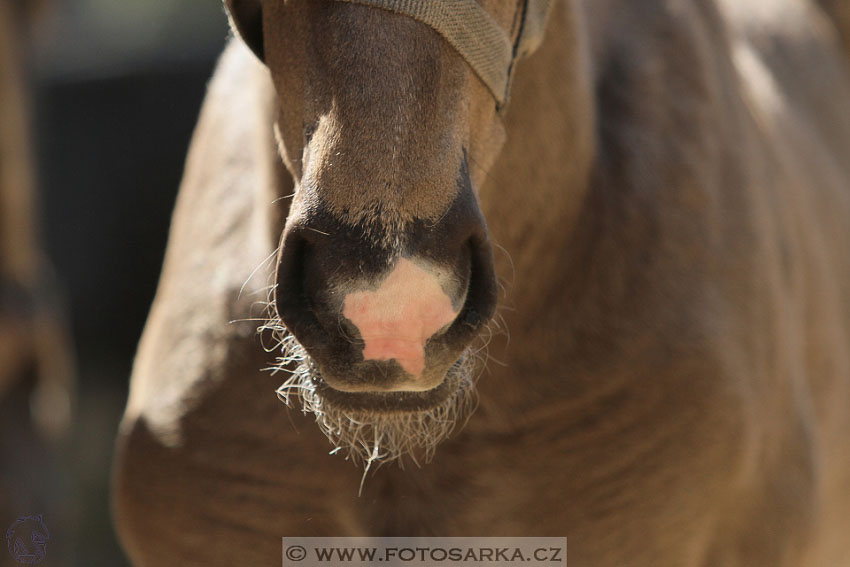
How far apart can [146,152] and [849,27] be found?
4.95 metres

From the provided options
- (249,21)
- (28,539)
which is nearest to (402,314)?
(249,21)

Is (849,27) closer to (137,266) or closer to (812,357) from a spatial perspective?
(812,357)

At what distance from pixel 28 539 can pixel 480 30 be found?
3.81 meters

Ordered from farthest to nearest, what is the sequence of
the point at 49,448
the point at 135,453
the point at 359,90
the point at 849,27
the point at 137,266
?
the point at 137,266
the point at 49,448
the point at 849,27
the point at 135,453
the point at 359,90

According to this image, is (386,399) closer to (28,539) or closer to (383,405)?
(383,405)

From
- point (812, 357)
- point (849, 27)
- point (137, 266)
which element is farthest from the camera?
point (137, 266)

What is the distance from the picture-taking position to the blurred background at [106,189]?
22.1ft

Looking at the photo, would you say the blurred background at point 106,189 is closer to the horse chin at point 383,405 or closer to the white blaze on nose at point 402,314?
the horse chin at point 383,405

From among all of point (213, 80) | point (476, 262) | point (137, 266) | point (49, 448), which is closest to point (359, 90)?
point (476, 262)

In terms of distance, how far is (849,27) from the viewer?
3.24 metres

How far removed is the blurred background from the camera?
6.74 meters

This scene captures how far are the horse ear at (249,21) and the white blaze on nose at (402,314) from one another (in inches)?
18.5

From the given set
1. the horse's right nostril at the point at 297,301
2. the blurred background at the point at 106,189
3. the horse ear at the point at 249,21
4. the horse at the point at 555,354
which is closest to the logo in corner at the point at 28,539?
the blurred background at the point at 106,189

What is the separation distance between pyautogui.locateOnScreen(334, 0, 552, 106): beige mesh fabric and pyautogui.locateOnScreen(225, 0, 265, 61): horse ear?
0.26 m
